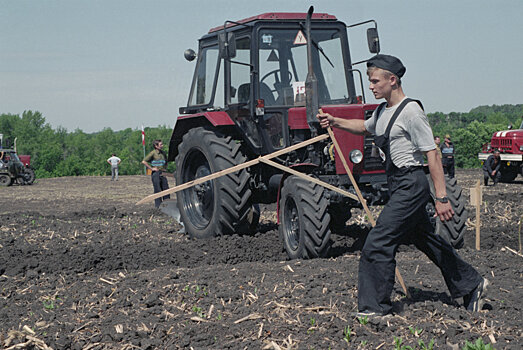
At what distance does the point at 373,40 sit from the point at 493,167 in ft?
45.6

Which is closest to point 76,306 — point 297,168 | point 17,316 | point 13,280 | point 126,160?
point 17,316

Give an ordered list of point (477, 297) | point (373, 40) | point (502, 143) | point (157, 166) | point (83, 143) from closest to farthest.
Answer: point (477, 297), point (373, 40), point (157, 166), point (502, 143), point (83, 143)

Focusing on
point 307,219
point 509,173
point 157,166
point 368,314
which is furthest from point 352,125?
point 509,173

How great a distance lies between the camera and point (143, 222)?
10781mm

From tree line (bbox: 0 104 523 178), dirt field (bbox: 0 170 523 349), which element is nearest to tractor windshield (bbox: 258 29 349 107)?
dirt field (bbox: 0 170 523 349)

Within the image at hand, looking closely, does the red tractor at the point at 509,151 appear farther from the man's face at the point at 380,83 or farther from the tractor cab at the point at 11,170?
the tractor cab at the point at 11,170

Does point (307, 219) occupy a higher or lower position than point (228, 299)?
higher

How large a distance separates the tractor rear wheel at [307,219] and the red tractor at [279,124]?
3cm

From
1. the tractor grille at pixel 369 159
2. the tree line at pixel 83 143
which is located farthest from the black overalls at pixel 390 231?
the tree line at pixel 83 143

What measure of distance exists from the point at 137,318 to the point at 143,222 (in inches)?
248

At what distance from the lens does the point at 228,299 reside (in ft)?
16.2

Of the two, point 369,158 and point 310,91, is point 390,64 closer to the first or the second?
point 310,91

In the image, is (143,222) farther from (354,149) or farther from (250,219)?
(354,149)

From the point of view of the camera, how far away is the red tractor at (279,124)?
712 centimetres
